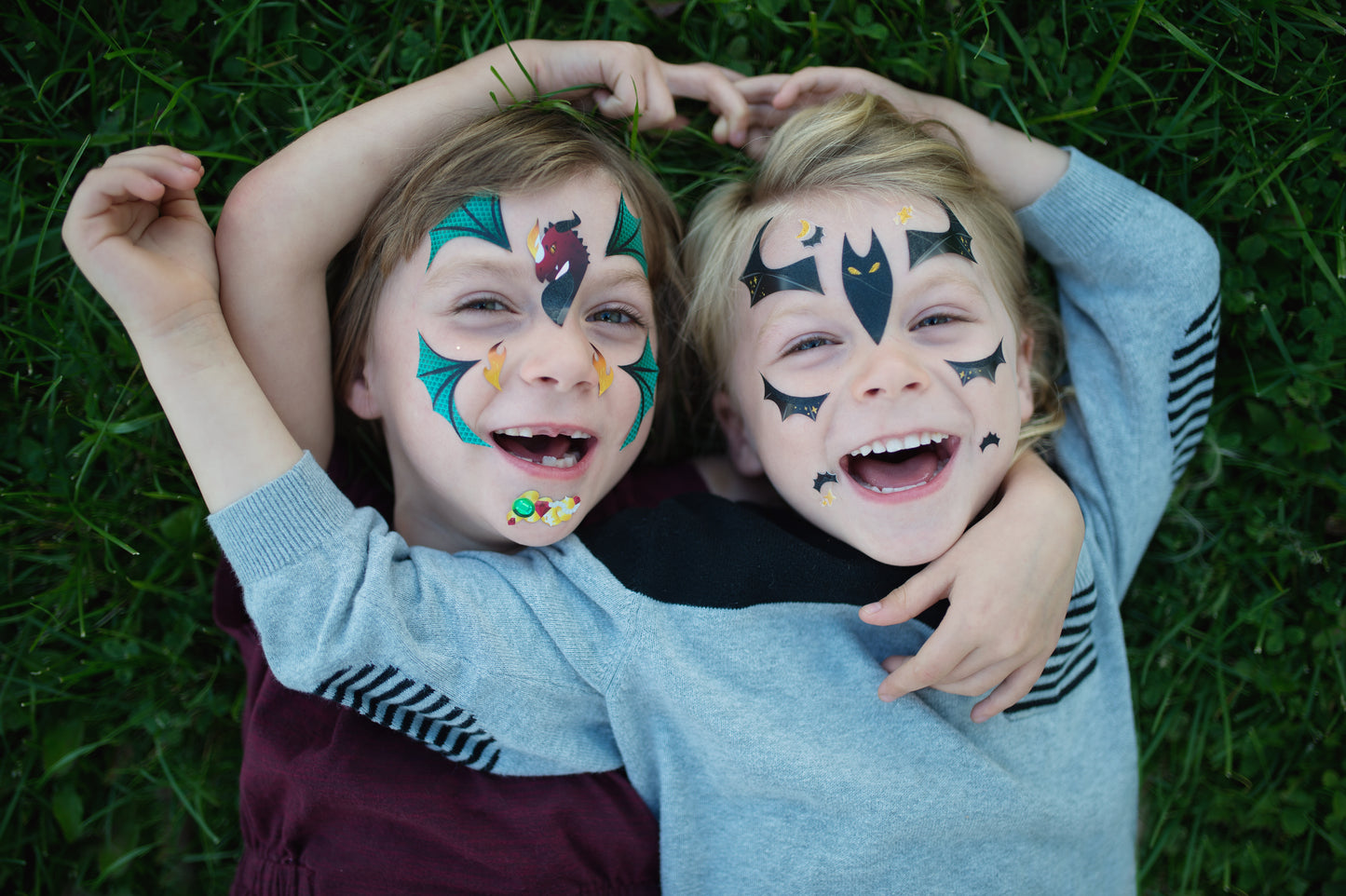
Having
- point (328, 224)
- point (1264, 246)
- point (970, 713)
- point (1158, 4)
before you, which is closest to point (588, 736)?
point (970, 713)

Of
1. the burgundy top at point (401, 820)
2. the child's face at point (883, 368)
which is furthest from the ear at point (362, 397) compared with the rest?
the child's face at point (883, 368)

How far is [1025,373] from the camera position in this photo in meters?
2.20

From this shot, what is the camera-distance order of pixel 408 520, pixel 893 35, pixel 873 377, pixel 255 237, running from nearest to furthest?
pixel 873 377, pixel 255 237, pixel 408 520, pixel 893 35

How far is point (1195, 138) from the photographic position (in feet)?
8.29

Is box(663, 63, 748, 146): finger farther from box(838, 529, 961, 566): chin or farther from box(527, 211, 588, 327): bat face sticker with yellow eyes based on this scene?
box(838, 529, 961, 566): chin

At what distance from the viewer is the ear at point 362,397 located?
225cm

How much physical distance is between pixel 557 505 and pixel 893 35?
1.63m

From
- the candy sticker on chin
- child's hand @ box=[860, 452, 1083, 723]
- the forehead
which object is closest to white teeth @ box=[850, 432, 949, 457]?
child's hand @ box=[860, 452, 1083, 723]

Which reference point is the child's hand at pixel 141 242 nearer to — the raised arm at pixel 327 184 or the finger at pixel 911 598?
the raised arm at pixel 327 184

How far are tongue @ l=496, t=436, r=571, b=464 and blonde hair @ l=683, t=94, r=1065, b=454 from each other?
46 cm

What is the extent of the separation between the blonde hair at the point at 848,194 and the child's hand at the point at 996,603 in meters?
0.31

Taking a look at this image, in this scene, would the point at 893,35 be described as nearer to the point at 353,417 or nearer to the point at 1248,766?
the point at 353,417

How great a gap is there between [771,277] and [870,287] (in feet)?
0.78

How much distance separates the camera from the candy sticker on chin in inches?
A: 78.2
